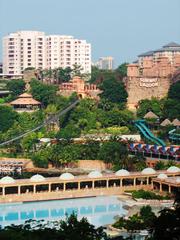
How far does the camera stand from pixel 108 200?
78.3 ft

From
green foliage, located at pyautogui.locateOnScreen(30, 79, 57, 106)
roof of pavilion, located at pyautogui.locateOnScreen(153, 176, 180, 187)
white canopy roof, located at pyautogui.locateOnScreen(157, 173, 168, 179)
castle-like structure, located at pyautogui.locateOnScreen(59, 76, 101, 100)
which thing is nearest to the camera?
roof of pavilion, located at pyautogui.locateOnScreen(153, 176, 180, 187)

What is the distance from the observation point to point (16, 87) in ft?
138

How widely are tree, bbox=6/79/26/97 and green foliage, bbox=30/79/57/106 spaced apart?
8.26 feet

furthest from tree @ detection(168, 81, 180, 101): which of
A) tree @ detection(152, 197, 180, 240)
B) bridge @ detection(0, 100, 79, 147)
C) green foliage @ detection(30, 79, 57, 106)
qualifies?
tree @ detection(152, 197, 180, 240)

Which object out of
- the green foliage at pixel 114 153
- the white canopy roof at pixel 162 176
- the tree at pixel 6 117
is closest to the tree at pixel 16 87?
the tree at pixel 6 117

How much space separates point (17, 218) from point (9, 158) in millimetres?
10239

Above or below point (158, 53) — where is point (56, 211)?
below

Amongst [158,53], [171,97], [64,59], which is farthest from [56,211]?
[158,53]

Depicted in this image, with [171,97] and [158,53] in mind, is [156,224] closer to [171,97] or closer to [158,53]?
[171,97]

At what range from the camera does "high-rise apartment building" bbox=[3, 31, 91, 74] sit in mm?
51562

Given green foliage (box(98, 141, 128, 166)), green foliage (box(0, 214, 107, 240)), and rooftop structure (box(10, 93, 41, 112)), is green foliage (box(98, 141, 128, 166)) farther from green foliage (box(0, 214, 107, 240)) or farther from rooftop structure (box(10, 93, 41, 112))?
green foliage (box(0, 214, 107, 240))

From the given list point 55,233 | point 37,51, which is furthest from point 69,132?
point 55,233

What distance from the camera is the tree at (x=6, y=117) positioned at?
35216 millimetres

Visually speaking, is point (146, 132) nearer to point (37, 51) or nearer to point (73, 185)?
point (73, 185)
